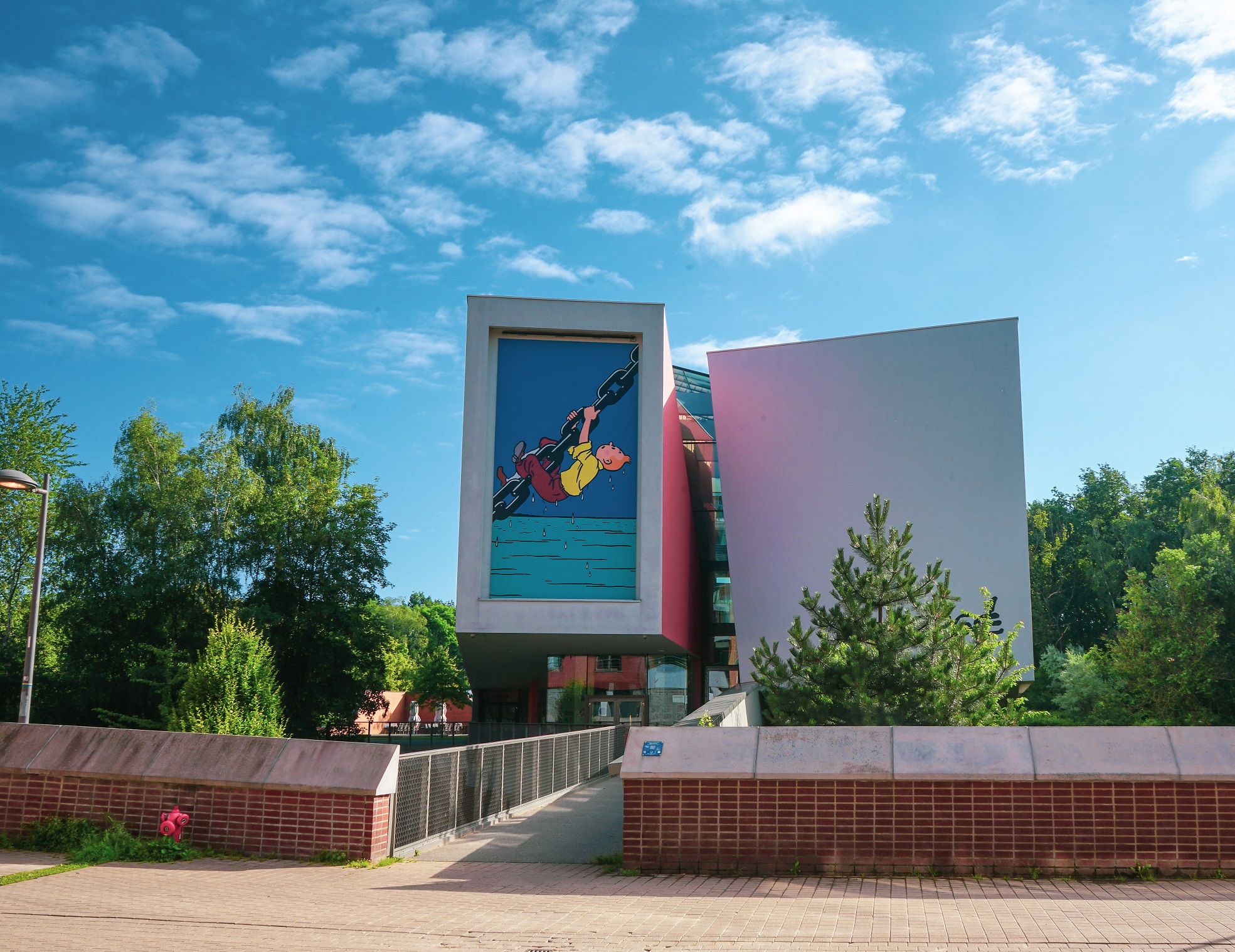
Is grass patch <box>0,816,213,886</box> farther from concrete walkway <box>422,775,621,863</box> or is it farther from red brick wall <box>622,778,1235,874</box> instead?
red brick wall <box>622,778,1235,874</box>

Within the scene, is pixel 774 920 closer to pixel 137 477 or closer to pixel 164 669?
pixel 164 669

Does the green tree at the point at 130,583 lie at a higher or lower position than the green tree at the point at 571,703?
higher

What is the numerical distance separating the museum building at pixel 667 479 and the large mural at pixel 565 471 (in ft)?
0.16

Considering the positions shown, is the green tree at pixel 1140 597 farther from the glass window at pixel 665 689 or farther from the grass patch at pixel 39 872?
the grass patch at pixel 39 872

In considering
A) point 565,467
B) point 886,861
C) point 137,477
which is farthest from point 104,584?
point 886,861

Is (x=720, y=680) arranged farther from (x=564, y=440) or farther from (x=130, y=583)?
(x=130, y=583)

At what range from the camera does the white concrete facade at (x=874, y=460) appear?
29.5m

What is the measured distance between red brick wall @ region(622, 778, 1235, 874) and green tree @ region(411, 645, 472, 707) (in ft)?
188

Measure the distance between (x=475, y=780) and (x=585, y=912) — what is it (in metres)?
5.39

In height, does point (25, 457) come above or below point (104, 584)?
above

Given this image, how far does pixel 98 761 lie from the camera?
10141 mm

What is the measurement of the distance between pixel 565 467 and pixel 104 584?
19.2 metres

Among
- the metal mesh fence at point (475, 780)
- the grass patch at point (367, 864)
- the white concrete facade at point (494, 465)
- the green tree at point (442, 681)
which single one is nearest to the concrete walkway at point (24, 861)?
the grass patch at point (367, 864)

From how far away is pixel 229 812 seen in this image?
9.77m
